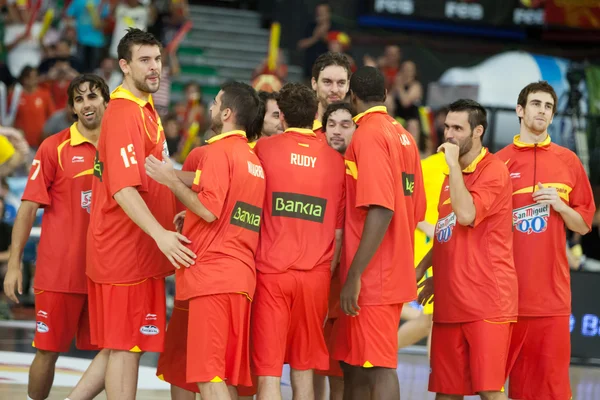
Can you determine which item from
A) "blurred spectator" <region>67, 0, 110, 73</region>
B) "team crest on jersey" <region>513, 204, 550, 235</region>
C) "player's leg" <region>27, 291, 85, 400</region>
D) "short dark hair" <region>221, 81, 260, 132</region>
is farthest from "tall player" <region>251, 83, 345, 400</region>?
"blurred spectator" <region>67, 0, 110, 73</region>

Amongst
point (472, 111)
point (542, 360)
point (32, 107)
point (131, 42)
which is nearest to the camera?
point (131, 42)

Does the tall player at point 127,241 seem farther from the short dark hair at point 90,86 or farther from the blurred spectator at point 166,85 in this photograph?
the blurred spectator at point 166,85

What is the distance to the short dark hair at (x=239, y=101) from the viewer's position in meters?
6.29

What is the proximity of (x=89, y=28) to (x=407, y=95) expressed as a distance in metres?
5.02

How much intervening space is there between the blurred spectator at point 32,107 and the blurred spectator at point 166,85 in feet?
5.17

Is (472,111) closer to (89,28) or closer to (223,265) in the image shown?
(223,265)

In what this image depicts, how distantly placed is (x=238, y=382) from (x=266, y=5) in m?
14.1

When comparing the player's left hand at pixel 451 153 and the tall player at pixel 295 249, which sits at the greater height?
the player's left hand at pixel 451 153

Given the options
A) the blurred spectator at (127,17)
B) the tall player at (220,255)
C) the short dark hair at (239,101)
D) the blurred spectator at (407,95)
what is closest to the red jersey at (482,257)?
Answer: the tall player at (220,255)

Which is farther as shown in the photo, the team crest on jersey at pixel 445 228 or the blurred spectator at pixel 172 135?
the blurred spectator at pixel 172 135

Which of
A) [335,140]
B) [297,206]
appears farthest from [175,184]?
[335,140]

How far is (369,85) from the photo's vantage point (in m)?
6.46

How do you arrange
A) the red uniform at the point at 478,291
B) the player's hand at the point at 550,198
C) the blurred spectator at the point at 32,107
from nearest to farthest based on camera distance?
1. the red uniform at the point at 478,291
2. the player's hand at the point at 550,198
3. the blurred spectator at the point at 32,107

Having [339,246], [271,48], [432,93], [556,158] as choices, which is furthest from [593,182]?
[339,246]
